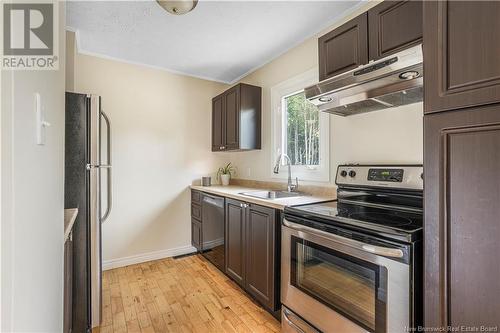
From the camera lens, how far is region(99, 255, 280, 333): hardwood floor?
1812 mm

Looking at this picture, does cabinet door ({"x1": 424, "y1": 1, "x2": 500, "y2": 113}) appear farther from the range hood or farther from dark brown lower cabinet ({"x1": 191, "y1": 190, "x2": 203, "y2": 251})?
dark brown lower cabinet ({"x1": 191, "y1": 190, "x2": 203, "y2": 251})

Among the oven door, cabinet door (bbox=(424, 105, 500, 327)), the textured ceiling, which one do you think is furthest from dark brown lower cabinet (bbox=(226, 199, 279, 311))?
the textured ceiling

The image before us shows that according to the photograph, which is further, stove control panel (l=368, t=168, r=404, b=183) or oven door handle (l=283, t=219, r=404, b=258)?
stove control panel (l=368, t=168, r=404, b=183)

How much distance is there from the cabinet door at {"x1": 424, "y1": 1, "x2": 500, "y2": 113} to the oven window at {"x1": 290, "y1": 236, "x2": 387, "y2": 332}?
76cm

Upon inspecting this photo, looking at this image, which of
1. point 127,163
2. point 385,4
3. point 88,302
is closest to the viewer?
point 385,4

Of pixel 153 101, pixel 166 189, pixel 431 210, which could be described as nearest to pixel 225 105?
pixel 153 101

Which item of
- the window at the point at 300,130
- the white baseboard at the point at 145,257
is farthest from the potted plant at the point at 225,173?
the white baseboard at the point at 145,257

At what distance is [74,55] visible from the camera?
248cm

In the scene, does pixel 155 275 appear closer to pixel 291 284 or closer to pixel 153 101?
pixel 291 284

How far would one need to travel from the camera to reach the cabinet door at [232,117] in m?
2.85

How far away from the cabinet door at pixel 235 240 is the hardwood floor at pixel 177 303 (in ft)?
0.60

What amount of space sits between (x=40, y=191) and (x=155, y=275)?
91.3 inches

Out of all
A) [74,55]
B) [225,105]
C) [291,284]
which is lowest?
[291,284]

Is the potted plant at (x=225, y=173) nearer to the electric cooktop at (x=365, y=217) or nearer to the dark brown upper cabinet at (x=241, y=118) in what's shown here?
the dark brown upper cabinet at (x=241, y=118)
